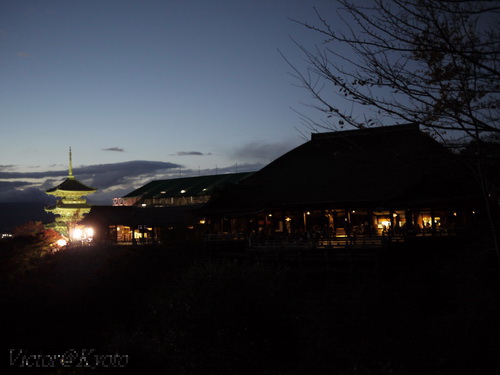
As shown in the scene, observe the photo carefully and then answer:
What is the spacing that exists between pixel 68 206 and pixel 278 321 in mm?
39207

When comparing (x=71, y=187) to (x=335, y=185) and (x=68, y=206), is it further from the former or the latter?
(x=335, y=185)

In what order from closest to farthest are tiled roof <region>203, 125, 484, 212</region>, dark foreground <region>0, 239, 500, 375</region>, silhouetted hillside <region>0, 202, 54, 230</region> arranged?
dark foreground <region>0, 239, 500, 375</region>
tiled roof <region>203, 125, 484, 212</region>
silhouetted hillside <region>0, 202, 54, 230</region>

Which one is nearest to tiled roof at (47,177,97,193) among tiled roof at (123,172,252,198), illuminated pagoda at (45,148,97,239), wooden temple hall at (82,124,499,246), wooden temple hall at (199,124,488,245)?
illuminated pagoda at (45,148,97,239)

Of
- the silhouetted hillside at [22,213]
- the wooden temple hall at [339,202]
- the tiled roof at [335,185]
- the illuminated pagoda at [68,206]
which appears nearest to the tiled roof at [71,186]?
the illuminated pagoda at [68,206]

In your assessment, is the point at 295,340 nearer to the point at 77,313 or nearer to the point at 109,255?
the point at 77,313

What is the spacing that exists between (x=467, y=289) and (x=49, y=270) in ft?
96.1

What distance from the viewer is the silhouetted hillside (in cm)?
14475

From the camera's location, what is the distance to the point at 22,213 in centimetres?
16012

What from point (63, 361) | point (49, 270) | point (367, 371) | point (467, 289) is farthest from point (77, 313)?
point (467, 289)

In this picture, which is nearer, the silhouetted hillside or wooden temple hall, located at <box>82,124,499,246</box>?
wooden temple hall, located at <box>82,124,499,246</box>

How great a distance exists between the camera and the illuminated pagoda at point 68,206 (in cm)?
4919

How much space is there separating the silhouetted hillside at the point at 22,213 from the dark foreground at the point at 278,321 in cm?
12376

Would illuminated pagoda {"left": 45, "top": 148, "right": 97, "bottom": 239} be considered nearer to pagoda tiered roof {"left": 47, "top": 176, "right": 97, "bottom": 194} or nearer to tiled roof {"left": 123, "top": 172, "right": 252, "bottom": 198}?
pagoda tiered roof {"left": 47, "top": 176, "right": 97, "bottom": 194}

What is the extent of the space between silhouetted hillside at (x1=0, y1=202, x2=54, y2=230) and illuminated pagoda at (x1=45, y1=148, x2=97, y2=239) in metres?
96.4
